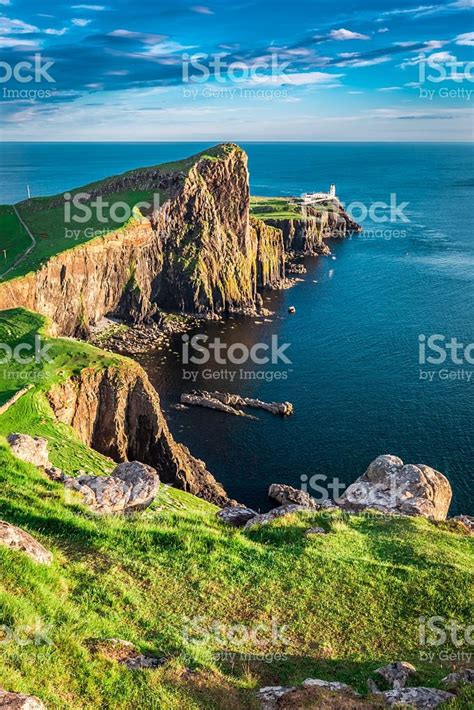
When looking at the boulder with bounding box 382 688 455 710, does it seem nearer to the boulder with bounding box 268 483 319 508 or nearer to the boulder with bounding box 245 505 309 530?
the boulder with bounding box 245 505 309 530

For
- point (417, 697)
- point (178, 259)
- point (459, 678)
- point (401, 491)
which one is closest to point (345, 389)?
point (401, 491)

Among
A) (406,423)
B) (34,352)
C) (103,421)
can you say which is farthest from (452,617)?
→ (406,423)

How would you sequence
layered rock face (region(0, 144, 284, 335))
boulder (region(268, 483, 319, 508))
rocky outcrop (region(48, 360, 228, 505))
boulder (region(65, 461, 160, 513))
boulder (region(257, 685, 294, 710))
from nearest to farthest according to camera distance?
boulder (region(257, 685, 294, 710)) → boulder (region(65, 461, 160, 513)) → rocky outcrop (region(48, 360, 228, 505)) → boulder (region(268, 483, 319, 508)) → layered rock face (region(0, 144, 284, 335))

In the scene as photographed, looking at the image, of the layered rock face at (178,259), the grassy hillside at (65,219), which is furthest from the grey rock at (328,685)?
the layered rock face at (178,259)

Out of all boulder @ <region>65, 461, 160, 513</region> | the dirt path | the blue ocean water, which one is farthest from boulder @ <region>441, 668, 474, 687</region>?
the dirt path

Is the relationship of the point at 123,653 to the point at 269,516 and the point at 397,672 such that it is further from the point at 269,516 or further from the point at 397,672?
the point at 269,516

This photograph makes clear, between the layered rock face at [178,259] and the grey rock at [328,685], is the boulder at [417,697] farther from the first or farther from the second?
the layered rock face at [178,259]

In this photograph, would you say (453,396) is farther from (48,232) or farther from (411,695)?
(48,232)
